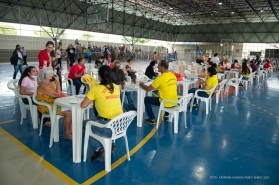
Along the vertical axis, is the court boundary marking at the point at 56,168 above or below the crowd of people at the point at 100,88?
below

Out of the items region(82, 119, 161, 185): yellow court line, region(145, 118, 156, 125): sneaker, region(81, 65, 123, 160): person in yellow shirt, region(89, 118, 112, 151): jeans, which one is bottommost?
region(82, 119, 161, 185): yellow court line

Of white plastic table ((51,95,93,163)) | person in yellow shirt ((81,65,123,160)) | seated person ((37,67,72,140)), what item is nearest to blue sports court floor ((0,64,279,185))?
white plastic table ((51,95,93,163))

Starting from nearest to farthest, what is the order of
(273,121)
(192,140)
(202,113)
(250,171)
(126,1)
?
(250,171) → (192,140) → (273,121) → (202,113) → (126,1)

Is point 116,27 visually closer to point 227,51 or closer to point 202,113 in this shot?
point 227,51

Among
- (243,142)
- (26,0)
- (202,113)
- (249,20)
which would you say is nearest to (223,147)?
(243,142)

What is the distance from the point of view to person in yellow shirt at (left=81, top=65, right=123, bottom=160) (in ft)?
9.06

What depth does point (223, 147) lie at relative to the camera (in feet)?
11.9

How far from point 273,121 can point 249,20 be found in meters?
28.6

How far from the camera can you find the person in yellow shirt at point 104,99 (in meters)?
2.76

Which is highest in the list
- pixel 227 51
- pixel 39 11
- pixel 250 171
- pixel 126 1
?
pixel 126 1

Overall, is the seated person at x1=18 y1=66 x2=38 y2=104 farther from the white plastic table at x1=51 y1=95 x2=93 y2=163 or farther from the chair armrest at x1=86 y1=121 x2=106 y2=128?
the chair armrest at x1=86 y1=121 x2=106 y2=128

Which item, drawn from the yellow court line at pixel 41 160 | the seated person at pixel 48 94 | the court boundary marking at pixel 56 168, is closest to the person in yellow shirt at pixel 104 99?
the court boundary marking at pixel 56 168

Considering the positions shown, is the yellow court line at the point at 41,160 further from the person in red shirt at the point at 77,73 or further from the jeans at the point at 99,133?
the person in red shirt at the point at 77,73

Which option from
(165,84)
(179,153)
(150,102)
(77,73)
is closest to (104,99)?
(179,153)
